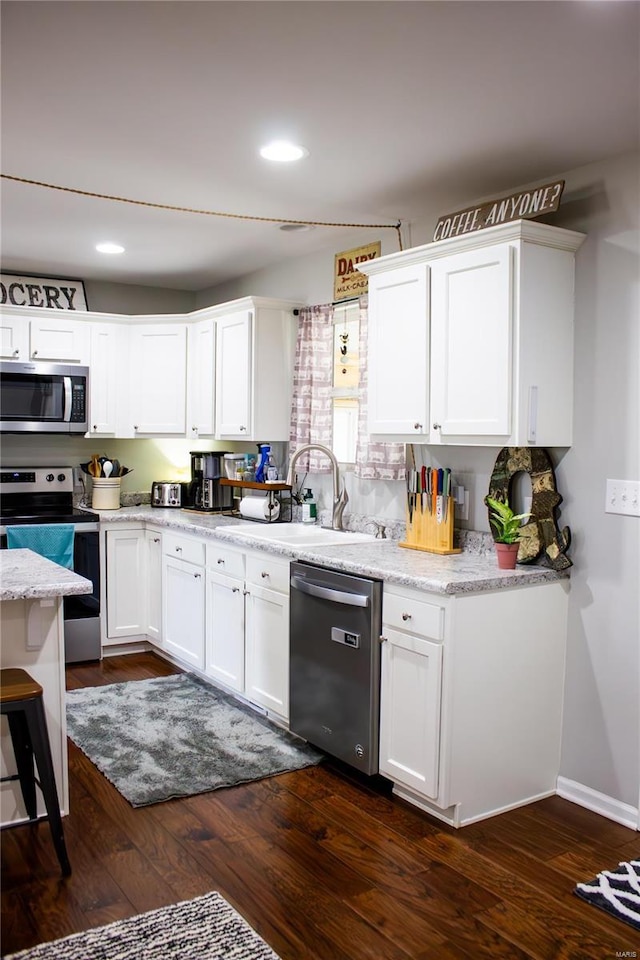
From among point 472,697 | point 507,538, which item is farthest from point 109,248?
point 472,697

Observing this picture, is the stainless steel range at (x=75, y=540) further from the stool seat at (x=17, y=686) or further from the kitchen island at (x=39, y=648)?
the stool seat at (x=17, y=686)

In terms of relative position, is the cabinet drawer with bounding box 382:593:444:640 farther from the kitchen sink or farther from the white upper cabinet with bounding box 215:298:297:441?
the white upper cabinet with bounding box 215:298:297:441

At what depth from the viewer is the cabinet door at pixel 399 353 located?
3.23m

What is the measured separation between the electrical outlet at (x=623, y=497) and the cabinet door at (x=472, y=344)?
0.43 meters

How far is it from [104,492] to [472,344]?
3.01 m

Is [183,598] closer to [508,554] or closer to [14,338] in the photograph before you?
[14,338]

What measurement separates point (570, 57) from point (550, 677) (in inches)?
82.8

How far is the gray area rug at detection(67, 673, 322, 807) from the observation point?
3.12 m

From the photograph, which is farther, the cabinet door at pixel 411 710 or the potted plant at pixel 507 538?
the potted plant at pixel 507 538

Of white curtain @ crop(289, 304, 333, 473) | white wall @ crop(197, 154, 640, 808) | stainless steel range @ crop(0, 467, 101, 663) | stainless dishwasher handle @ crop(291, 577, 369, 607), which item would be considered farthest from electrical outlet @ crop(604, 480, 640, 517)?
stainless steel range @ crop(0, 467, 101, 663)

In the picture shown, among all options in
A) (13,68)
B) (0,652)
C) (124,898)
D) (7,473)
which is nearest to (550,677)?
(124,898)

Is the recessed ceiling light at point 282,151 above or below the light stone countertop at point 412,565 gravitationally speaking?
above

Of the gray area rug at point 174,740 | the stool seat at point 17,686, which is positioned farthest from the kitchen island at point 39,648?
the gray area rug at point 174,740

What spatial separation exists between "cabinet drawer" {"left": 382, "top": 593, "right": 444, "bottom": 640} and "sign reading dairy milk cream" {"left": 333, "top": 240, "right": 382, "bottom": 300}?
6.05ft
